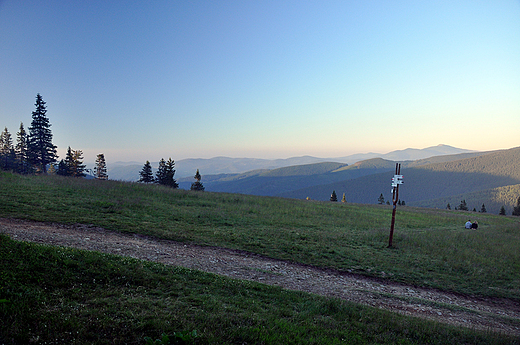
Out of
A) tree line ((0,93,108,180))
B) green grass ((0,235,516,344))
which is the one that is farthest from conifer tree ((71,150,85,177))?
green grass ((0,235,516,344))

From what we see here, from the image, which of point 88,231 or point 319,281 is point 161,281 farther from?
point 88,231

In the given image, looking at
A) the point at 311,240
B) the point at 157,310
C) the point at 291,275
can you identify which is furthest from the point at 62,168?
the point at 157,310

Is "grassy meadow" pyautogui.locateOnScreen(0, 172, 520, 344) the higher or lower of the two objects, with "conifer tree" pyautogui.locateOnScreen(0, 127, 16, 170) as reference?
lower

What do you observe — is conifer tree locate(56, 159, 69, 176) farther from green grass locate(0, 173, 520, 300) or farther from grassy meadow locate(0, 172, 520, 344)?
grassy meadow locate(0, 172, 520, 344)

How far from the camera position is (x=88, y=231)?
12328mm

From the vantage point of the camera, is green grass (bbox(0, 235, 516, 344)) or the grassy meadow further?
the grassy meadow

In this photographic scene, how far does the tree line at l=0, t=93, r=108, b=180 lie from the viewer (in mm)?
46188

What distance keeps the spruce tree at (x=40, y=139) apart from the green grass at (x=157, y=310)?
174 feet

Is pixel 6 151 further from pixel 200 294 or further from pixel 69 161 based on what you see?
pixel 200 294

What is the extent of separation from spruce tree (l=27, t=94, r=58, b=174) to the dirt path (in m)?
45.4

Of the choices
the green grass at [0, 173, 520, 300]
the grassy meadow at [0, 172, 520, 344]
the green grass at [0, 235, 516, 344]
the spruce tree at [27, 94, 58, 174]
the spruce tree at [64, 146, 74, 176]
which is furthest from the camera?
the spruce tree at [64, 146, 74, 176]

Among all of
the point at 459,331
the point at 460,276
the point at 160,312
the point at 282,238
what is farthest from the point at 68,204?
the point at 460,276

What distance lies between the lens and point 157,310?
507 cm

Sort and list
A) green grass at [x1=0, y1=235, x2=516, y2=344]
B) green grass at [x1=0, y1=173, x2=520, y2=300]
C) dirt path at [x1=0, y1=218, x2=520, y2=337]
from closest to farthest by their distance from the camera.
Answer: green grass at [x1=0, y1=235, x2=516, y2=344] < dirt path at [x1=0, y1=218, x2=520, y2=337] < green grass at [x1=0, y1=173, x2=520, y2=300]
